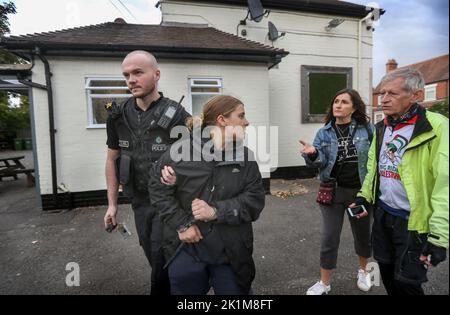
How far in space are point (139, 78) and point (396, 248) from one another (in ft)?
7.56

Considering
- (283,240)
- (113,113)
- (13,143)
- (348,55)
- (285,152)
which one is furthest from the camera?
(13,143)

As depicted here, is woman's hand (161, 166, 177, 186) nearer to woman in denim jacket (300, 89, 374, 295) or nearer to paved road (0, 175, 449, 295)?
woman in denim jacket (300, 89, 374, 295)

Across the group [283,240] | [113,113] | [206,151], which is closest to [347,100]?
[206,151]

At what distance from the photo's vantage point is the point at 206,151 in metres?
1.73

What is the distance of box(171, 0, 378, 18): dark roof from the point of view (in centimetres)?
883

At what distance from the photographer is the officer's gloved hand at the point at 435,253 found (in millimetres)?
1477

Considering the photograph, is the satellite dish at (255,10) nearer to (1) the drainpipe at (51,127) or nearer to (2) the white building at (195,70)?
(2) the white building at (195,70)

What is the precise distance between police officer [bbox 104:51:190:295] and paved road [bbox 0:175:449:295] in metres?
1.18

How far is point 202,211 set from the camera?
1632mm

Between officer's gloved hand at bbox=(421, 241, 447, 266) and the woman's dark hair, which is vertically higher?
the woman's dark hair

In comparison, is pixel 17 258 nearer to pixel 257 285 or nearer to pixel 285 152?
pixel 257 285

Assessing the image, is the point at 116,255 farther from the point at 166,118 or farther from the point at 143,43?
the point at 143,43

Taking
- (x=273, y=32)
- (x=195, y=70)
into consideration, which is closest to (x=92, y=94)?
(x=195, y=70)

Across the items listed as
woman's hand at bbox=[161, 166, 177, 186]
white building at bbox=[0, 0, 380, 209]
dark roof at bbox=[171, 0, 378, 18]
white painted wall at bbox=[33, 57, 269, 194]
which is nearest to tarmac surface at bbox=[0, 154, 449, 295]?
white painted wall at bbox=[33, 57, 269, 194]
